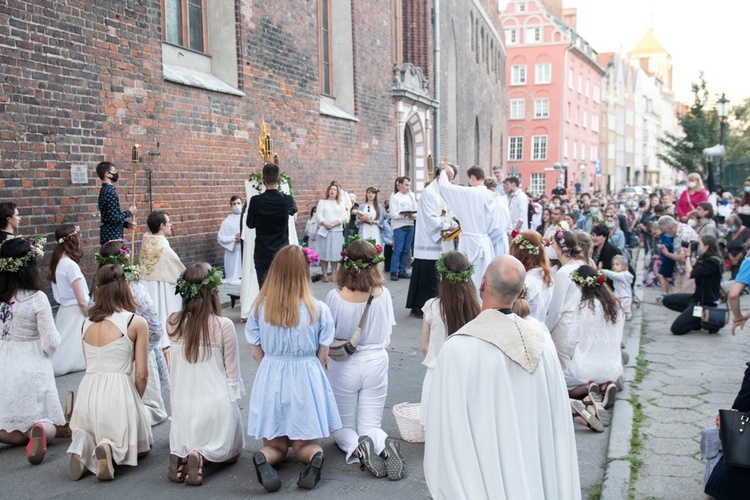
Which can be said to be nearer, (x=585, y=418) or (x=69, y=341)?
Result: (x=585, y=418)

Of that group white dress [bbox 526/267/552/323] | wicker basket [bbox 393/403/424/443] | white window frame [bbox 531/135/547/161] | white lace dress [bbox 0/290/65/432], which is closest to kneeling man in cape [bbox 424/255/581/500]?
wicker basket [bbox 393/403/424/443]

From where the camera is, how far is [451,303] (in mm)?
5441

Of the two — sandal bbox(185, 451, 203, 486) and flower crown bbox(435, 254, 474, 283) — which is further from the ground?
flower crown bbox(435, 254, 474, 283)

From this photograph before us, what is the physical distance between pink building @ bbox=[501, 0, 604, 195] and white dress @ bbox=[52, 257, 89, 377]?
182 ft

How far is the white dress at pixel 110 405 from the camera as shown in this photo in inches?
191

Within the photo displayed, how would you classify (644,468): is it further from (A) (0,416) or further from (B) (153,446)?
(A) (0,416)

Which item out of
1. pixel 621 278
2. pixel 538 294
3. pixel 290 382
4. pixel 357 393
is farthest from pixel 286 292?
pixel 621 278

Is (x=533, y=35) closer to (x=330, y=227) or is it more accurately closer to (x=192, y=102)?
(x=330, y=227)

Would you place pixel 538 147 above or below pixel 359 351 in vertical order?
above

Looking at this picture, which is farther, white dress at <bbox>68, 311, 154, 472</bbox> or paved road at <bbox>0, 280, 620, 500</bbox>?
white dress at <bbox>68, 311, 154, 472</bbox>

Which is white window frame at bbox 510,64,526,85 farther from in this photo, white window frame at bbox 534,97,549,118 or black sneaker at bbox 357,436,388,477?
black sneaker at bbox 357,436,388,477

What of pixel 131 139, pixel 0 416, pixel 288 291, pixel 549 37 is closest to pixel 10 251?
pixel 0 416

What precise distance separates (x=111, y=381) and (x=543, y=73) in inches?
2416

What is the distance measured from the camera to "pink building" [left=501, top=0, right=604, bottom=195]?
6138cm
